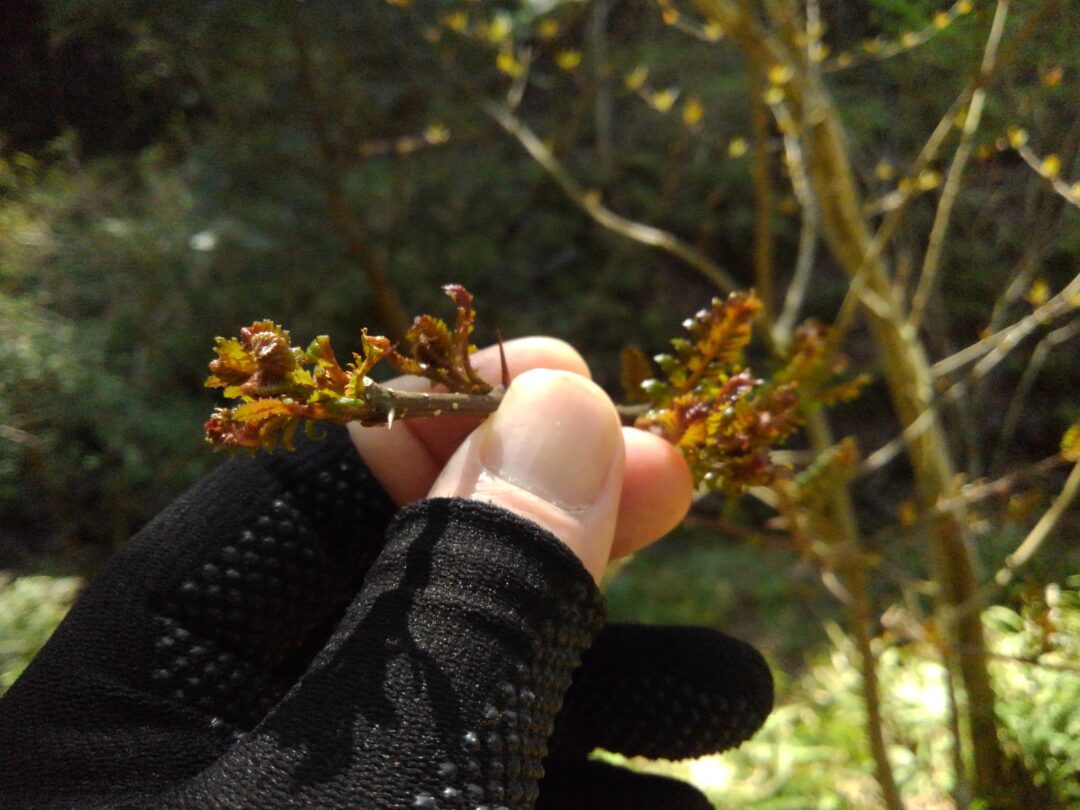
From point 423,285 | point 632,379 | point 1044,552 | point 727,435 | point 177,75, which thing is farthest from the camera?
point 423,285

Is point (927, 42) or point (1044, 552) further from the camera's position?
point (1044, 552)

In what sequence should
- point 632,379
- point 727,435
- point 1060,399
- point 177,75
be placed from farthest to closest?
point 1060,399
point 177,75
point 632,379
point 727,435

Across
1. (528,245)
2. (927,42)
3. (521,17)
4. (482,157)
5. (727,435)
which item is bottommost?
(727,435)

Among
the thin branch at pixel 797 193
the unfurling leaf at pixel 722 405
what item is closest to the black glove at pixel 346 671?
the unfurling leaf at pixel 722 405

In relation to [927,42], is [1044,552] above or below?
below

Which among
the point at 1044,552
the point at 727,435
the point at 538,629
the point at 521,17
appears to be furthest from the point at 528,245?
the point at 538,629

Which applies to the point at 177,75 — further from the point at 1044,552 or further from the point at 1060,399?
the point at 1060,399
